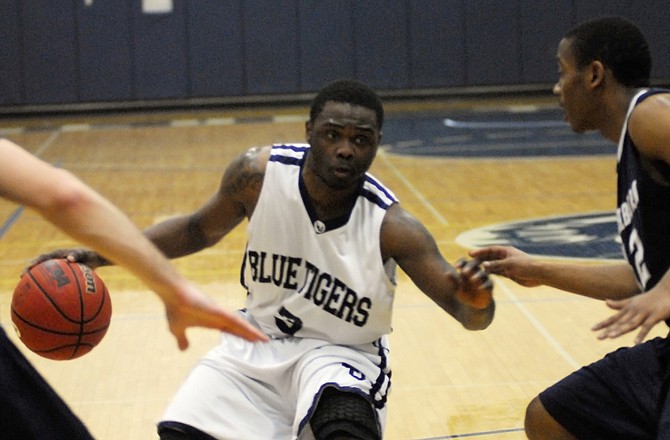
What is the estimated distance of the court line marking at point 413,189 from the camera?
370 inches

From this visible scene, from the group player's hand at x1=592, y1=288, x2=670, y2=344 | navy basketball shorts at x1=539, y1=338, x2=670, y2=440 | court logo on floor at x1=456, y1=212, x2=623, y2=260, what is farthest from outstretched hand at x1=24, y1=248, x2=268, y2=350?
court logo on floor at x1=456, y1=212, x2=623, y2=260

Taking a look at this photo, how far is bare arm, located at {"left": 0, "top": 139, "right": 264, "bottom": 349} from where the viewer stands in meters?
2.16

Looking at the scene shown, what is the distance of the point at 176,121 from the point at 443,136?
424 centimetres

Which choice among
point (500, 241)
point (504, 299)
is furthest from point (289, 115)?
point (504, 299)

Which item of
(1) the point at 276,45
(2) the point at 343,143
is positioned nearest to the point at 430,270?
(2) the point at 343,143

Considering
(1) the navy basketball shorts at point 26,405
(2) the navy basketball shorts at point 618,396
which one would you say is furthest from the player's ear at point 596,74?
(1) the navy basketball shorts at point 26,405

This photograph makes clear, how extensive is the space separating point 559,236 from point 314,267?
4.71 m

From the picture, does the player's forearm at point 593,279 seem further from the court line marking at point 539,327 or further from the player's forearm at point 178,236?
the court line marking at point 539,327

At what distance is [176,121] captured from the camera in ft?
53.5

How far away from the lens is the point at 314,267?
4.15m

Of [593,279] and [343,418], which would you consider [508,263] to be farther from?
[343,418]

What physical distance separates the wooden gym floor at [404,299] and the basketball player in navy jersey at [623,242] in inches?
44.4

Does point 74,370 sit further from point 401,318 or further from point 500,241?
point 500,241

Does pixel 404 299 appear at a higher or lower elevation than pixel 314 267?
lower
